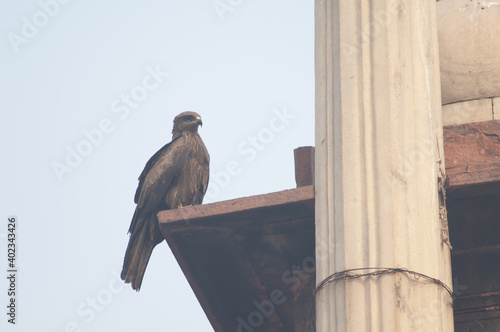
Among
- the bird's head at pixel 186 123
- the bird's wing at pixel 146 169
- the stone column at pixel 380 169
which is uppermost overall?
the bird's head at pixel 186 123

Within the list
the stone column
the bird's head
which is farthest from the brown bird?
the stone column

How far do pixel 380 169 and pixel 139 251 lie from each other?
5.79 meters

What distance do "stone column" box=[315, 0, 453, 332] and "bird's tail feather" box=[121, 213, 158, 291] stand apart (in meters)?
4.82

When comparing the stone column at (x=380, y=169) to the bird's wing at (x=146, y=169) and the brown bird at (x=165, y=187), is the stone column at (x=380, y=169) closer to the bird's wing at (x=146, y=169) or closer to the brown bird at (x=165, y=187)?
the brown bird at (x=165, y=187)

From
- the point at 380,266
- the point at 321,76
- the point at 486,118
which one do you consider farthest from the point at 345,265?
the point at 486,118

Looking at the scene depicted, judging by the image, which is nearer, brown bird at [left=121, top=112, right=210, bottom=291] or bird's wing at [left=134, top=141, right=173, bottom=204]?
brown bird at [left=121, top=112, right=210, bottom=291]

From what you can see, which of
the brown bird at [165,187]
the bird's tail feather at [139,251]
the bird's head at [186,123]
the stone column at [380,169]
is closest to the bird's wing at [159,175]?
the brown bird at [165,187]

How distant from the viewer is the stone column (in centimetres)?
973

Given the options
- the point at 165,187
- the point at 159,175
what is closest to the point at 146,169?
the point at 159,175

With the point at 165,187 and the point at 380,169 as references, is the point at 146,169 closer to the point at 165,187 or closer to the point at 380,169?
the point at 165,187

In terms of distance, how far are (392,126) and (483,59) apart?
3232 millimetres

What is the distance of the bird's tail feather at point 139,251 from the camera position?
49.6 feet

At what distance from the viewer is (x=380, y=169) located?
1034cm

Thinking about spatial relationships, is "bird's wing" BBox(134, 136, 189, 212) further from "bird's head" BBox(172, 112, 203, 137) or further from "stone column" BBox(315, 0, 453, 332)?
"stone column" BBox(315, 0, 453, 332)
